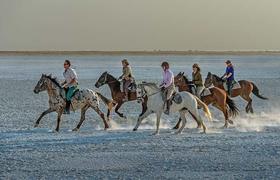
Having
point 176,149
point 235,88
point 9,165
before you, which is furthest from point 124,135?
point 235,88

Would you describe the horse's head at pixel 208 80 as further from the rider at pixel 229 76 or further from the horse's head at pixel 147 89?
the horse's head at pixel 147 89

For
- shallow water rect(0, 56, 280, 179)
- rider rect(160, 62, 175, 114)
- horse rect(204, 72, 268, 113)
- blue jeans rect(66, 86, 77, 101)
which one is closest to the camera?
shallow water rect(0, 56, 280, 179)

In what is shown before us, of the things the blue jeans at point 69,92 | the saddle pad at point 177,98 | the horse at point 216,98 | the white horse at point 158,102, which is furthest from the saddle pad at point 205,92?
the blue jeans at point 69,92

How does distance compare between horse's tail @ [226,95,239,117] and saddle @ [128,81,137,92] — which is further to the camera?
saddle @ [128,81,137,92]

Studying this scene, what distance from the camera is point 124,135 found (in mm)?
15617

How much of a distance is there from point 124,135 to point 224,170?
4.94m

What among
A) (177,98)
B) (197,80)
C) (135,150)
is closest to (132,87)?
(197,80)

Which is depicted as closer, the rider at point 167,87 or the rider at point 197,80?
the rider at point 167,87

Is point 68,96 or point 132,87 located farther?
point 132,87

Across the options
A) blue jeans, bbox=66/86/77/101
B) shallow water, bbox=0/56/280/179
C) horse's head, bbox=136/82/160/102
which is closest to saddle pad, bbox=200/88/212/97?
shallow water, bbox=0/56/280/179

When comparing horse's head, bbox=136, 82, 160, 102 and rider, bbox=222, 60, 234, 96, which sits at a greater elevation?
rider, bbox=222, 60, 234, 96

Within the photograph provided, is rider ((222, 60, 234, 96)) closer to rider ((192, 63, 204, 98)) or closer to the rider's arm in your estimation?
rider ((192, 63, 204, 98))

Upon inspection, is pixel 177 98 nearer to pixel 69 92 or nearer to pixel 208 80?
pixel 69 92

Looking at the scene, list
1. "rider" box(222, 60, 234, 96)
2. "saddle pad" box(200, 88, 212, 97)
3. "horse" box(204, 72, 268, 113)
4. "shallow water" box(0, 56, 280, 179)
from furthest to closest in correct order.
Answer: "horse" box(204, 72, 268, 113)
"rider" box(222, 60, 234, 96)
"saddle pad" box(200, 88, 212, 97)
"shallow water" box(0, 56, 280, 179)
